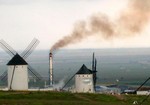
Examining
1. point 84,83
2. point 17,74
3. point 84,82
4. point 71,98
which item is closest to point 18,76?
point 17,74

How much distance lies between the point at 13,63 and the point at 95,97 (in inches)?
932

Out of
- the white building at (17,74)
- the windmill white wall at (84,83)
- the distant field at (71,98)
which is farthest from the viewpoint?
the windmill white wall at (84,83)

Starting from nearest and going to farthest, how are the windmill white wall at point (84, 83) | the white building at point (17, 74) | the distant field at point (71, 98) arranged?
the distant field at point (71, 98), the white building at point (17, 74), the windmill white wall at point (84, 83)

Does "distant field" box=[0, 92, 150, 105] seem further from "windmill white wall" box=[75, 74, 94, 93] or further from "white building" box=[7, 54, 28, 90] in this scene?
"windmill white wall" box=[75, 74, 94, 93]

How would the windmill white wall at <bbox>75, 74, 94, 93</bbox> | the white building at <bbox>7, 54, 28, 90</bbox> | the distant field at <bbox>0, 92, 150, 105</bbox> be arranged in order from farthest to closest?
the windmill white wall at <bbox>75, 74, 94, 93</bbox>
the white building at <bbox>7, 54, 28, 90</bbox>
the distant field at <bbox>0, 92, 150, 105</bbox>

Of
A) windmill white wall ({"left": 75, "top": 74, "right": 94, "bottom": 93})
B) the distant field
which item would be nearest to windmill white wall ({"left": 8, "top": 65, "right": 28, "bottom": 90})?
windmill white wall ({"left": 75, "top": 74, "right": 94, "bottom": 93})

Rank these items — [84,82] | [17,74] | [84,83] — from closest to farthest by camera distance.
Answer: [17,74] < [84,83] < [84,82]

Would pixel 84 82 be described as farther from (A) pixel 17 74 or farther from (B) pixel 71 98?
(B) pixel 71 98

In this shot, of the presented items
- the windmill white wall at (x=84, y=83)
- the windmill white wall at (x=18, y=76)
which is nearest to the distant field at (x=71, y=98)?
the windmill white wall at (x=18, y=76)

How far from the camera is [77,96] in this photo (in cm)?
9306

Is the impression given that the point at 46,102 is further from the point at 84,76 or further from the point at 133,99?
the point at 84,76

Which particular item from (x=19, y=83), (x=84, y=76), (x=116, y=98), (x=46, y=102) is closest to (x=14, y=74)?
(x=19, y=83)

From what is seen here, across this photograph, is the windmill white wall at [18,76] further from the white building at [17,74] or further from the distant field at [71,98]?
the distant field at [71,98]

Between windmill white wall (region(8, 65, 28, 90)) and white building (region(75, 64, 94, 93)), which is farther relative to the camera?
white building (region(75, 64, 94, 93))
